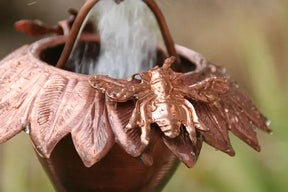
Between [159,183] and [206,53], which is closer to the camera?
[159,183]

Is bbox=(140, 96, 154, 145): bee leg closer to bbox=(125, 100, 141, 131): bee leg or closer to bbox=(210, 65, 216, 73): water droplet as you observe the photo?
bbox=(125, 100, 141, 131): bee leg

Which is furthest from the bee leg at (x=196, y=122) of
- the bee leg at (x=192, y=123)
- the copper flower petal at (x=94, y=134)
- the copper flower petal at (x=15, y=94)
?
the copper flower petal at (x=15, y=94)

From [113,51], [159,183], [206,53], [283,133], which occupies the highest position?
[113,51]

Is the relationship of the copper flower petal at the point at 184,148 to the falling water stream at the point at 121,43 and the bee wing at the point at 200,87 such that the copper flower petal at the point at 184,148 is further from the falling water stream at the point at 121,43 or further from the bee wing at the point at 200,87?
the falling water stream at the point at 121,43

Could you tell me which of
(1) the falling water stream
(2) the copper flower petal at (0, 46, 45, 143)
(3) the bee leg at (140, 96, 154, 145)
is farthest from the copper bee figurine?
(1) the falling water stream

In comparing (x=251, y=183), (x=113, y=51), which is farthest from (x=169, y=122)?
(x=251, y=183)

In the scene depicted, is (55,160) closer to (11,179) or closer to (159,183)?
(159,183)
